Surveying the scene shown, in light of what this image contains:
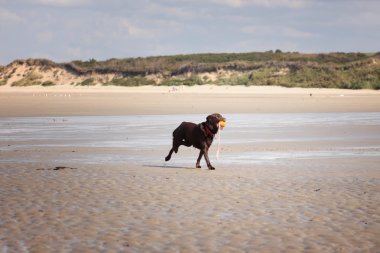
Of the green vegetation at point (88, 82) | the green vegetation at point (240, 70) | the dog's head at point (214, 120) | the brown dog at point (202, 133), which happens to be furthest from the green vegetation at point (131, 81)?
the dog's head at point (214, 120)

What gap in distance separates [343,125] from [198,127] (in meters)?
10.6

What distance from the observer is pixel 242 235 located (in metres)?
7.10

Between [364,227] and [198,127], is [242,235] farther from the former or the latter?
[198,127]

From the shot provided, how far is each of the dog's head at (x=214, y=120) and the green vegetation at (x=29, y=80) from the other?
6073cm

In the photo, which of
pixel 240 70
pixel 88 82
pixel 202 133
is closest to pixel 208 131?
pixel 202 133

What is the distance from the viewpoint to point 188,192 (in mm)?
9672

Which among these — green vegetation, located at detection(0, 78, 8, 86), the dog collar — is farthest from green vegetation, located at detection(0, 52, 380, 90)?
the dog collar

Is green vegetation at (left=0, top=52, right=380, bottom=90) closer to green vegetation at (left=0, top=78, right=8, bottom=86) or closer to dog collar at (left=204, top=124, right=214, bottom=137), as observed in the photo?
green vegetation at (left=0, top=78, right=8, bottom=86)

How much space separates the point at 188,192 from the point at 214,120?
286 cm

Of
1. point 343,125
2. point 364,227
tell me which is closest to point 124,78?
point 343,125

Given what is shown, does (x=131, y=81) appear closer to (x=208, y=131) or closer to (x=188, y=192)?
(x=208, y=131)

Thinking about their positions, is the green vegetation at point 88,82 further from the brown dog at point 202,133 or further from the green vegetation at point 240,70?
the brown dog at point 202,133

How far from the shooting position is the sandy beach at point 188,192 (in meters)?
6.91

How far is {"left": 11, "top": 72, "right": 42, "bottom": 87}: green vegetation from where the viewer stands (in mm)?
71125
